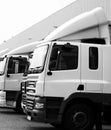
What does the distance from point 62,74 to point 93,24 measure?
1.70 meters

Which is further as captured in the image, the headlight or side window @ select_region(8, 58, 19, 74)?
side window @ select_region(8, 58, 19, 74)

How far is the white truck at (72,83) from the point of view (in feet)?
35.4

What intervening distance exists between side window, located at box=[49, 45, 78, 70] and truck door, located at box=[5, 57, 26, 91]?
5.48 meters

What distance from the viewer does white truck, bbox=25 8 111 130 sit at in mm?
10781

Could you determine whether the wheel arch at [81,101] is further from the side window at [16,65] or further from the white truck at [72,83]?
the side window at [16,65]

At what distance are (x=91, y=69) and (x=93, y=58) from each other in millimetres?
307

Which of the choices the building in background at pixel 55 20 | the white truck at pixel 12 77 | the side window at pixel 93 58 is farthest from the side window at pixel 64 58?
the building in background at pixel 55 20

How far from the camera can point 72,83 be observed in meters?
10.9

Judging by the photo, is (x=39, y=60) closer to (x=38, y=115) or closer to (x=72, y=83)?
(x=72, y=83)

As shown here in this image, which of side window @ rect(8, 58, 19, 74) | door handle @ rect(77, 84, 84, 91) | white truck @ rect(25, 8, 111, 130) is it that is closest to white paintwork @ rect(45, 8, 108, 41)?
white truck @ rect(25, 8, 111, 130)

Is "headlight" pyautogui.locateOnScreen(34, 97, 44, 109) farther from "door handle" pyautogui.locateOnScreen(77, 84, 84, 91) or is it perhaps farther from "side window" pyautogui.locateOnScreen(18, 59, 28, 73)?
"side window" pyautogui.locateOnScreen(18, 59, 28, 73)

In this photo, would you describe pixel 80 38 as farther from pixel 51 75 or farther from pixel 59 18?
pixel 59 18

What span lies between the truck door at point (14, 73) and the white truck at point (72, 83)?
16.5 ft

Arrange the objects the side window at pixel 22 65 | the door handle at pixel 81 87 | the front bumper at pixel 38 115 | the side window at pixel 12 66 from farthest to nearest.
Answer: the side window at pixel 12 66 < the side window at pixel 22 65 < the door handle at pixel 81 87 < the front bumper at pixel 38 115
